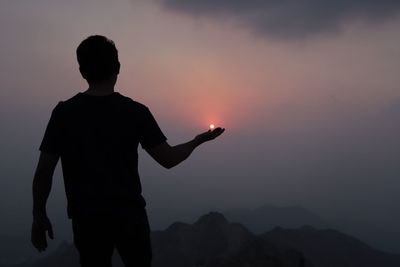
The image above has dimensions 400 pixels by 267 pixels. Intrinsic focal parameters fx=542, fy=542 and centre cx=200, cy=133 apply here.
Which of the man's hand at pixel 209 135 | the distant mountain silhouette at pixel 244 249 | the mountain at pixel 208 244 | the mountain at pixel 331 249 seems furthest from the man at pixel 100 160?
the mountain at pixel 331 249

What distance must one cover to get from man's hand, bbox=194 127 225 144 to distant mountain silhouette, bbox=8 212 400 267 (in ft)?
230

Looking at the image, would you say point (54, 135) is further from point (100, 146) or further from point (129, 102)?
point (129, 102)

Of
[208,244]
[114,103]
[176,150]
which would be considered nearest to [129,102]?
[114,103]

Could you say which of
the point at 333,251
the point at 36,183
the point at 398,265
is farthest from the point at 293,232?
the point at 36,183

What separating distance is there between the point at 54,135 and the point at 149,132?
0.74 metres

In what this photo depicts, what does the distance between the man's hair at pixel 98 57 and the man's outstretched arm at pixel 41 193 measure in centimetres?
73

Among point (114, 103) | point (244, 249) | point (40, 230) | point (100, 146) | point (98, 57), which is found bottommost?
point (244, 249)

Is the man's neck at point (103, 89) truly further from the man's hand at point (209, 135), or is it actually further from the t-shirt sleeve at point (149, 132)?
the man's hand at point (209, 135)

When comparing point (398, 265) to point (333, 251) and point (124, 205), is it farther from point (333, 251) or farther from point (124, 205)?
point (124, 205)

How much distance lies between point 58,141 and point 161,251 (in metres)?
117

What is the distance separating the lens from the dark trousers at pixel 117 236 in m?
4.03

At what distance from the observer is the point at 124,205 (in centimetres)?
406

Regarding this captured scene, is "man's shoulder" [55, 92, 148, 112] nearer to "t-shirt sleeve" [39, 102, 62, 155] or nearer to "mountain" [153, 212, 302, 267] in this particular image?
"t-shirt sleeve" [39, 102, 62, 155]

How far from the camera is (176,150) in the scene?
4.40 meters
